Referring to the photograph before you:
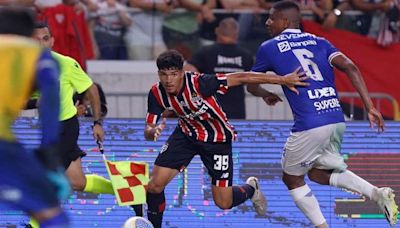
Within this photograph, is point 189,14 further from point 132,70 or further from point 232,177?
point 232,177

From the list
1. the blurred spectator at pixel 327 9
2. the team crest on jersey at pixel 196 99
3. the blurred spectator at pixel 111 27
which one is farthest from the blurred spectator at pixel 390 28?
the team crest on jersey at pixel 196 99

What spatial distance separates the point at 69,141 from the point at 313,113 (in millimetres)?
2237

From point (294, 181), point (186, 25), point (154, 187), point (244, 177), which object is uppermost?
point (186, 25)

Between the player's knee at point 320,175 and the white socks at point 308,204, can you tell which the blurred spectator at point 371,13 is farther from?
the white socks at point 308,204

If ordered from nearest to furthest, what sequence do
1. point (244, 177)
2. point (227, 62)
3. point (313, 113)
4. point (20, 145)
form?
point (20, 145), point (313, 113), point (244, 177), point (227, 62)

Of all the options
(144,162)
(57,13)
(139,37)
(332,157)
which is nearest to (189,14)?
(139,37)

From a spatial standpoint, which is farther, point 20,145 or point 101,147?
point 101,147

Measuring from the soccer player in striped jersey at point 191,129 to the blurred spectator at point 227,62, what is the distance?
3183 mm

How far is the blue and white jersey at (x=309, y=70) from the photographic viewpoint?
32.3 feet

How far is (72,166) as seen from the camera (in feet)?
34.3

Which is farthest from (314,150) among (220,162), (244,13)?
(244,13)

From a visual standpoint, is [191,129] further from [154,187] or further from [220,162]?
[154,187]

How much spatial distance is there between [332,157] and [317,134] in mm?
318

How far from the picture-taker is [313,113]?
9844 millimetres
